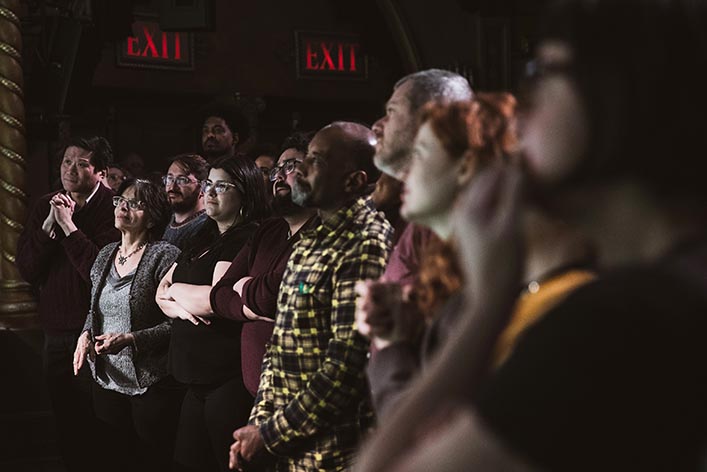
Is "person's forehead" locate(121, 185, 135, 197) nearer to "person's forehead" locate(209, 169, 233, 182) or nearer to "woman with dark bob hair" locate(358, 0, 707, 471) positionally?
"person's forehead" locate(209, 169, 233, 182)

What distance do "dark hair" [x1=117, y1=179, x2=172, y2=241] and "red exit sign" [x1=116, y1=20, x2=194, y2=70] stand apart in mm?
6242

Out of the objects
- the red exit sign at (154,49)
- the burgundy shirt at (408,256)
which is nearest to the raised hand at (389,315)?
the burgundy shirt at (408,256)

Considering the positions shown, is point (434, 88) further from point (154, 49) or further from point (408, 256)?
point (154, 49)

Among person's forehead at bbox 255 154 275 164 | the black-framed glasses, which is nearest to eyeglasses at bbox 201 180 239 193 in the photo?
person's forehead at bbox 255 154 275 164

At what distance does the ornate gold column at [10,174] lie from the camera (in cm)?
495

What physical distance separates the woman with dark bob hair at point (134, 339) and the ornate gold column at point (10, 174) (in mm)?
1054

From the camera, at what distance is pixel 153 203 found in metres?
4.01

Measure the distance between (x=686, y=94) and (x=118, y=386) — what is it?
3.36 metres

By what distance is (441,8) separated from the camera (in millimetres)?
7824

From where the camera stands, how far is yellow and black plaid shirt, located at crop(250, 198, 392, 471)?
2229 mm

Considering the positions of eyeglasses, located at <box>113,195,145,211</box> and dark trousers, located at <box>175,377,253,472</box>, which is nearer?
dark trousers, located at <box>175,377,253,472</box>

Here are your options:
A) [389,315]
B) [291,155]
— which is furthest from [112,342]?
[389,315]

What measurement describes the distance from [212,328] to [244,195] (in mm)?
480

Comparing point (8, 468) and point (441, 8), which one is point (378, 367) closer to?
point (8, 468)
